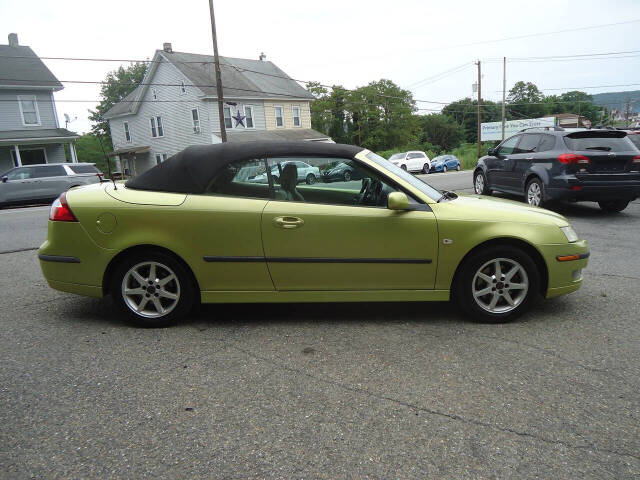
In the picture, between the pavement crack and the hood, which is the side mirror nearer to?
the hood

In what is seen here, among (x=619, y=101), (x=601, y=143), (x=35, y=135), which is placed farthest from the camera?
(x=619, y=101)

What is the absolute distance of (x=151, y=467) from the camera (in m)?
2.21

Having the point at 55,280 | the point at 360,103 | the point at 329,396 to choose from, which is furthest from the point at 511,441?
the point at 360,103

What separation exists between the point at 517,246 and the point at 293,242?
5.95 ft

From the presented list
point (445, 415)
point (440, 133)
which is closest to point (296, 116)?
point (445, 415)

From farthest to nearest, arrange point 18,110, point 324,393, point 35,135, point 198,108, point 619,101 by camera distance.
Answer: point 619,101 → point 198,108 → point 18,110 → point 35,135 → point 324,393

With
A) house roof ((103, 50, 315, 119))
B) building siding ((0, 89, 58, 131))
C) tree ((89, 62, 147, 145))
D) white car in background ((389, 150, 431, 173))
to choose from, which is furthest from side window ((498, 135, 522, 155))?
tree ((89, 62, 147, 145))

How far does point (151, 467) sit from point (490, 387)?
76.6 inches

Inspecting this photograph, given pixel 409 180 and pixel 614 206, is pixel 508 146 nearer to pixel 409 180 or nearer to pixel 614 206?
pixel 614 206

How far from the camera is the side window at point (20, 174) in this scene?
15820 mm

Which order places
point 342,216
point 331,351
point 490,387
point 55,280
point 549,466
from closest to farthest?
point 549,466
point 490,387
point 331,351
point 342,216
point 55,280

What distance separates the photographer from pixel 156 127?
36.4 m

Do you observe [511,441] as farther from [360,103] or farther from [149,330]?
[360,103]

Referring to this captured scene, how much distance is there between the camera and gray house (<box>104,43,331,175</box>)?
32.6 metres
